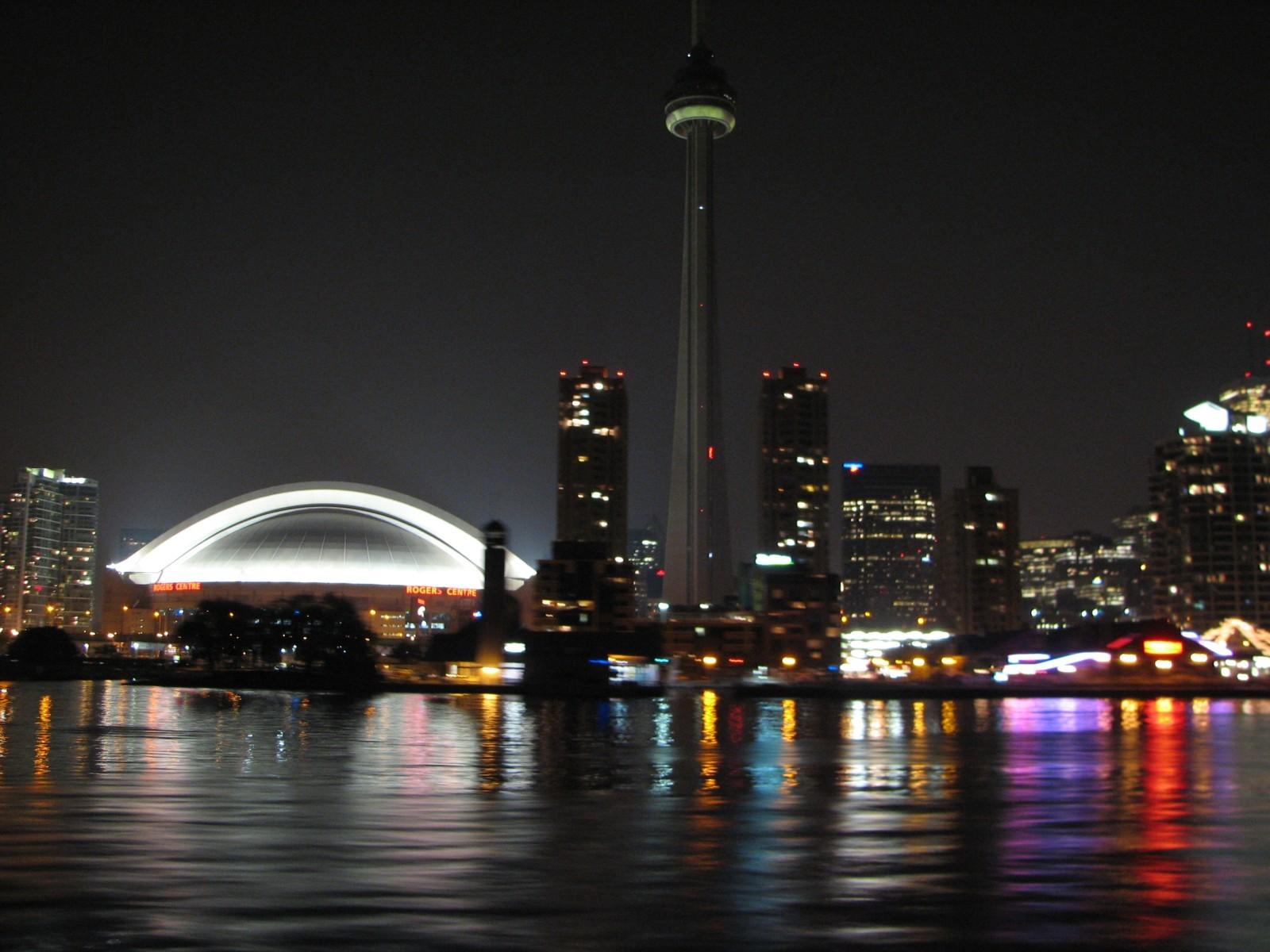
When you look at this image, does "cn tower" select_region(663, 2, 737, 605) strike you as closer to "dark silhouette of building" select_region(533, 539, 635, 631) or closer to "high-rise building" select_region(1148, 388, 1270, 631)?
"dark silhouette of building" select_region(533, 539, 635, 631)

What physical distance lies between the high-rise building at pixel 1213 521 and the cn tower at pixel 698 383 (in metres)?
63.0

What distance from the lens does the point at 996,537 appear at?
18750 cm

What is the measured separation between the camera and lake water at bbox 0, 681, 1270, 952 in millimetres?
11125

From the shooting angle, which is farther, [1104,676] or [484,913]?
[1104,676]

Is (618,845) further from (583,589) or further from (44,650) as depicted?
(583,589)

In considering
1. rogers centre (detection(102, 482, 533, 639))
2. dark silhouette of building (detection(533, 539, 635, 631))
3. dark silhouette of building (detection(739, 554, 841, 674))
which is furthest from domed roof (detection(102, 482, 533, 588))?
dark silhouette of building (detection(739, 554, 841, 674))

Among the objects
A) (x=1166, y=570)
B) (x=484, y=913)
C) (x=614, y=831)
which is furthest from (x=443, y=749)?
(x=1166, y=570)

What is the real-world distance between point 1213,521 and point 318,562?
104 m

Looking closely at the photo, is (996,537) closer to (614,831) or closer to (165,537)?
(165,537)

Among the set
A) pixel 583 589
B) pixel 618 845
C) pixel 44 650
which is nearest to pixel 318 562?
pixel 583 589

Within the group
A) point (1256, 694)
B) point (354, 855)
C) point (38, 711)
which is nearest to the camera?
point (354, 855)

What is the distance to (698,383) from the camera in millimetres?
118875

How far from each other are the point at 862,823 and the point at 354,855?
714cm

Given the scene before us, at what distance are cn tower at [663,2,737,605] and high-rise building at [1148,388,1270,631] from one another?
63.0 m
